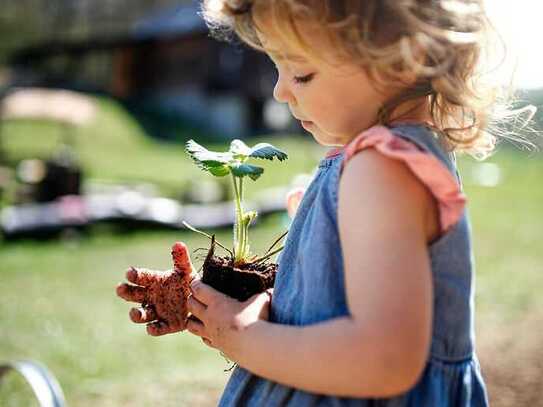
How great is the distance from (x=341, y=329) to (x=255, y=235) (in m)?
10.2

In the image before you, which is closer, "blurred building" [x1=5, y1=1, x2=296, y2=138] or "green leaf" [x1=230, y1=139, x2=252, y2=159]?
"green leaf" [x1=230, y1=139, x2=252, y2=159]

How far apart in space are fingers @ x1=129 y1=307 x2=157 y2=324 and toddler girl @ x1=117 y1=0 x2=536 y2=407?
4.3 inches

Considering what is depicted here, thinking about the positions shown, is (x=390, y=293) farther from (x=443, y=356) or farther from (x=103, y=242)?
(x=103, y=242)

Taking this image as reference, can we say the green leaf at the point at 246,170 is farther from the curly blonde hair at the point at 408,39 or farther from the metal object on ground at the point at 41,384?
the metal object on ground at the point at 41,384

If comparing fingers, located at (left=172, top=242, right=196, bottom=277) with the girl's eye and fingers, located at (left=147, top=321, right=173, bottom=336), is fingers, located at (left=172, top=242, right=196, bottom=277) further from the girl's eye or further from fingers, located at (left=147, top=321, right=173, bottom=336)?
the girl's eye

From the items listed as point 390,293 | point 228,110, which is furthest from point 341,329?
point 228,110

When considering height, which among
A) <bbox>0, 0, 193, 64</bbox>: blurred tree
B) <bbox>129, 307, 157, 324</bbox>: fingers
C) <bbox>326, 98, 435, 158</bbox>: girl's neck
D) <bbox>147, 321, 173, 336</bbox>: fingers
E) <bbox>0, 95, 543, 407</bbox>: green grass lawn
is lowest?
<bbox>147, 321, 173, 336</bbox>: fingers

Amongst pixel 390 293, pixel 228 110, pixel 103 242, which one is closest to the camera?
pixel 390 293

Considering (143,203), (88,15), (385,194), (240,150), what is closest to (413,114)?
(385,194)

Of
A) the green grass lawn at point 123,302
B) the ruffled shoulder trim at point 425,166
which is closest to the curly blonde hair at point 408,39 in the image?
the ruffled shoulder trim at point 425,166

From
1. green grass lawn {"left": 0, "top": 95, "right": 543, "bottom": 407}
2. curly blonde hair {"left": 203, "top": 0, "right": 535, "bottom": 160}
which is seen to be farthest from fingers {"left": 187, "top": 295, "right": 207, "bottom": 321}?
curly blonde hair {"left": 203, "top": 0, "right": 535, "bottom": 160}

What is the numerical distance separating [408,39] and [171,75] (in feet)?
93.4

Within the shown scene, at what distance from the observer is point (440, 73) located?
145 centimetres

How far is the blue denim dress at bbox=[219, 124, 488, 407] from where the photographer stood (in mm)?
1464
